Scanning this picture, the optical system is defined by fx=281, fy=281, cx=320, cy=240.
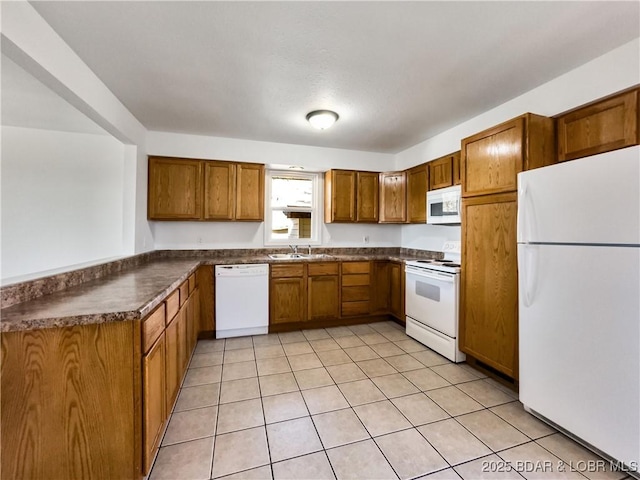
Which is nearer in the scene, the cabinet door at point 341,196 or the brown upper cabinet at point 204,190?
the brown upper cabinet at point 204,190

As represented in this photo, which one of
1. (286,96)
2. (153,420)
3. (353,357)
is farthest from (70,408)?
(286,96)

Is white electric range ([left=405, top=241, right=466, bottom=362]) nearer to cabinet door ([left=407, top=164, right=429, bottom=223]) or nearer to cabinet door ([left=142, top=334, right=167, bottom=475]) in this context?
cabinet door ([left=407, top=164, right=429, bottom=223])

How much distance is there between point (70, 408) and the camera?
3.93 feet

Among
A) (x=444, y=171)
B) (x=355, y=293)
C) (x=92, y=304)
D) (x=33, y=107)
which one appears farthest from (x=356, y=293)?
(x=33, y=107)

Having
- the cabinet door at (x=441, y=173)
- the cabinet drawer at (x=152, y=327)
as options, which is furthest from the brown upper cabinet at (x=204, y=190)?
the cabinet door at (x=441, y=173)

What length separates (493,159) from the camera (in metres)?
2.31

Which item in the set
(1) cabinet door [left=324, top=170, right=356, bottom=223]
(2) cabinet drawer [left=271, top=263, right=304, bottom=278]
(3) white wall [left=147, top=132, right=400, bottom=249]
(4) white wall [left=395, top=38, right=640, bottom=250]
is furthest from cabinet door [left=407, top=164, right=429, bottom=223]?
(2) cabinet drawer [left=271, top=263, right=304, bottom=278]

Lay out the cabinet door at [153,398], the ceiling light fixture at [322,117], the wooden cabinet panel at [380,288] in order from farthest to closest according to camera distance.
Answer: the wooden cabinet panel at [380,288], the ceiling light fixture at [322,117], the cabinet door at [153,398]

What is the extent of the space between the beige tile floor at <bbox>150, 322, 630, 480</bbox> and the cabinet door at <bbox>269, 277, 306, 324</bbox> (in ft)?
2.34

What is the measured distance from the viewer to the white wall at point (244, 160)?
346 cm

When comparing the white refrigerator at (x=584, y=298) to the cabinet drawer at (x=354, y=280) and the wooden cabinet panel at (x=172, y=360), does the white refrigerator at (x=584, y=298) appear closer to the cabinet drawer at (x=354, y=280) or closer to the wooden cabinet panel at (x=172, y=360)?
the cabinet drawer at (x=354, y=280)

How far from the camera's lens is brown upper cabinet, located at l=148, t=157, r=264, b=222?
3316mm

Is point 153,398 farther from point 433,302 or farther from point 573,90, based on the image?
point 573,90

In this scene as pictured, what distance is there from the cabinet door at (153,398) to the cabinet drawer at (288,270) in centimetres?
181
